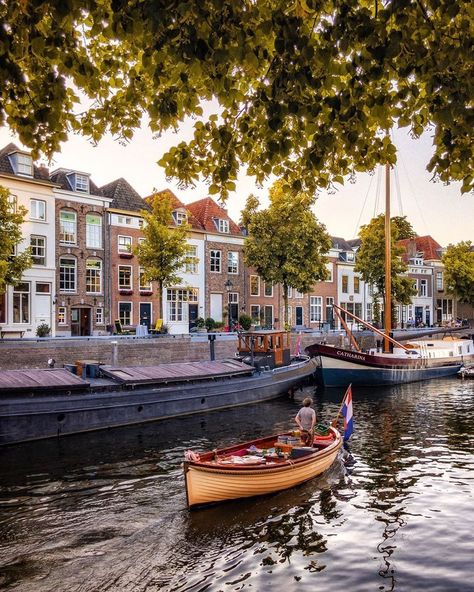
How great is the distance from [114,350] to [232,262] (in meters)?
21.9

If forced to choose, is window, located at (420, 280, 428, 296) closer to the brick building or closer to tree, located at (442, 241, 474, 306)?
tree, located at (442, 241, 474, 306)

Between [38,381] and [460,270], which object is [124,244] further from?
[460,270]

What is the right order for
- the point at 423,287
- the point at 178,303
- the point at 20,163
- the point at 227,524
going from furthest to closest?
the point at 423,287 → the point at 178,303 → the point at 20,163 → the point at 227,524

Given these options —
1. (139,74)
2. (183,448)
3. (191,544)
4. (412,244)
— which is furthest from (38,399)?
(412,244)

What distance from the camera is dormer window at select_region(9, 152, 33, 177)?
34.3 metres

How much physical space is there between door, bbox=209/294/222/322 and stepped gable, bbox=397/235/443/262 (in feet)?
99.7

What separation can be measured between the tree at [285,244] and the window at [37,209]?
15088mm

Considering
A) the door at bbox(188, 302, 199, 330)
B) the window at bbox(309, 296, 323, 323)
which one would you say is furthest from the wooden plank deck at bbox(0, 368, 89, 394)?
the window at bbox(309, 296, 323, 323)

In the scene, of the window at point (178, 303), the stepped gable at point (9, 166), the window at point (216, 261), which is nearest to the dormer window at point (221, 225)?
the window at point (216, 261)

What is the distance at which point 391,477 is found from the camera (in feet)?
43.7

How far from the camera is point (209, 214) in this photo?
47.9 meters

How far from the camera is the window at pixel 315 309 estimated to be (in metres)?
54.2

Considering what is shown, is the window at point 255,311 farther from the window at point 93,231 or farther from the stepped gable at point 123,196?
the window at point 93,231

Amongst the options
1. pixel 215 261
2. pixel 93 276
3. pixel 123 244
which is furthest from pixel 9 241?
pixel 215 261
